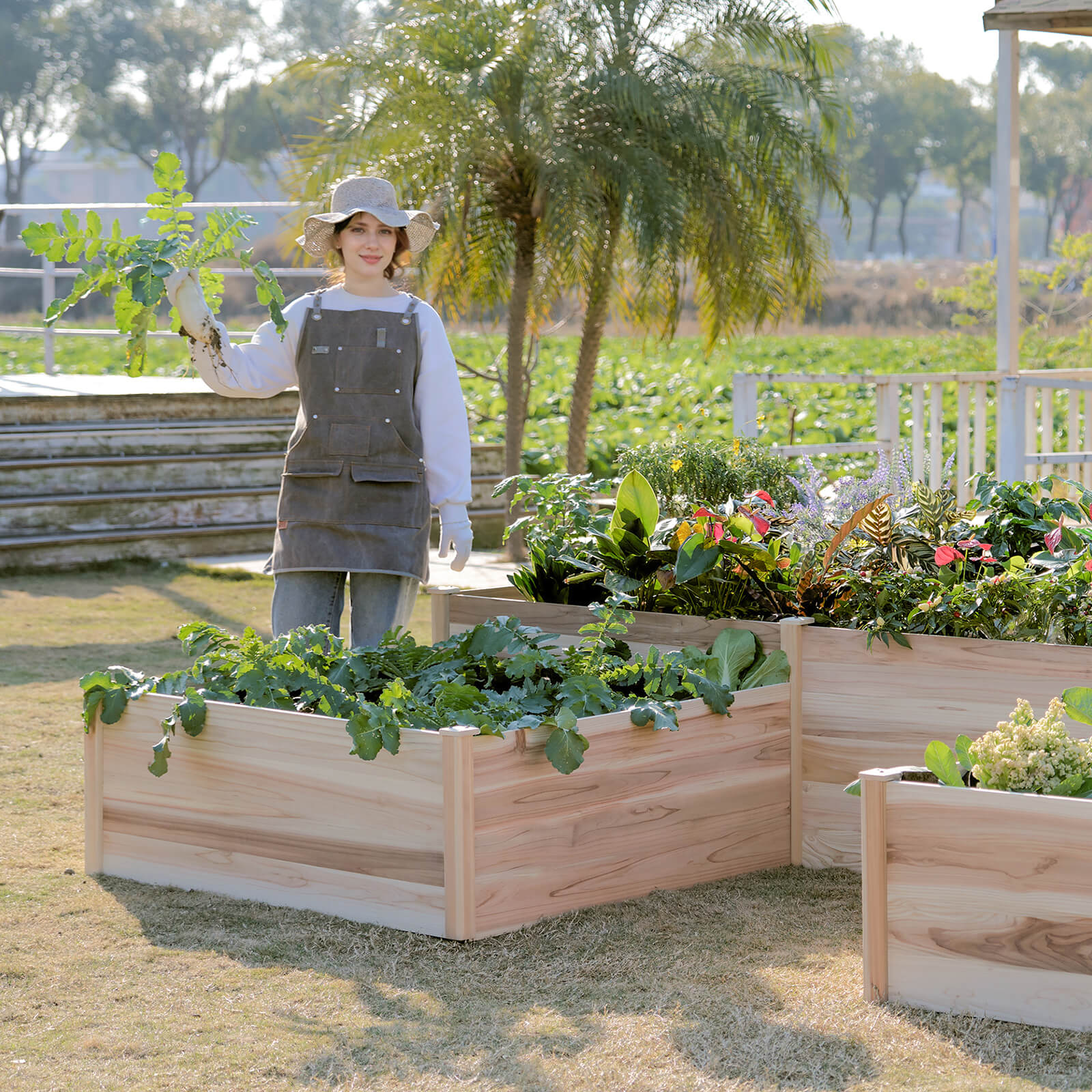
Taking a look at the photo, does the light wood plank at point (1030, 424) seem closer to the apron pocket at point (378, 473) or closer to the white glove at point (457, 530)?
the white glove at point (457, 530)

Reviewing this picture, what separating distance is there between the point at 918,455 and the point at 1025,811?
478cm

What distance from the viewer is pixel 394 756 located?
3.09m

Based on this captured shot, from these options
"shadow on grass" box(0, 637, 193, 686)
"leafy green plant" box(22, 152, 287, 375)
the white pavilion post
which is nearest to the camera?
"leafy green plant" box(22, 152, 287, 375)

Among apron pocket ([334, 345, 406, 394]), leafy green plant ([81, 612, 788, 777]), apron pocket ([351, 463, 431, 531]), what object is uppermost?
apron pocket ([334, 345, 406, 394])

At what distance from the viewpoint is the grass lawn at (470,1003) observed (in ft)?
7.95

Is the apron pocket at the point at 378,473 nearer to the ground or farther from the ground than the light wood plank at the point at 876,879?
farther from the ground

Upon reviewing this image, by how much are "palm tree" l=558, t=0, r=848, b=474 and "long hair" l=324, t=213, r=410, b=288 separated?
4715 mm

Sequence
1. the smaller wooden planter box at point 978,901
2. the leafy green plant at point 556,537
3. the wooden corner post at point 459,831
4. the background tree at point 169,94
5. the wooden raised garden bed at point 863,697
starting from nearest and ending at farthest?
the smaller wooden planter box at point 978,901 < the wooden corner post at point 459,831 < the wooden raised garden bed at point 863,697 < the leafy green plant at point 556,537 < the background tree at point 169,94

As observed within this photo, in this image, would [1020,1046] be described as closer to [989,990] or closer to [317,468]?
[989,990]

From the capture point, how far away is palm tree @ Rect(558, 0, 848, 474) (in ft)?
28.6

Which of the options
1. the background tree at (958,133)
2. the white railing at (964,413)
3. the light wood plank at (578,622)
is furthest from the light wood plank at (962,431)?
the background tree at (958,133)

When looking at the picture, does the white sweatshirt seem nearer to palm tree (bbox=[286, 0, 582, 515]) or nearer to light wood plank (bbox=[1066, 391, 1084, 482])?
light wood plank (bbox=[1066, 391, 1084, 482])

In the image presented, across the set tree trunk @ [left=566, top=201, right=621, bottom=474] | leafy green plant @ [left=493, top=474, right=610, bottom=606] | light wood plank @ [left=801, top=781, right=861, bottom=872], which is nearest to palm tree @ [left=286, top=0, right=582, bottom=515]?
tree trunk @ [left=566, top=201, right=621, bottom=474]

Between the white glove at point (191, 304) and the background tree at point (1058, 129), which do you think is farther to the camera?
the background tree at point (1058, 129)
